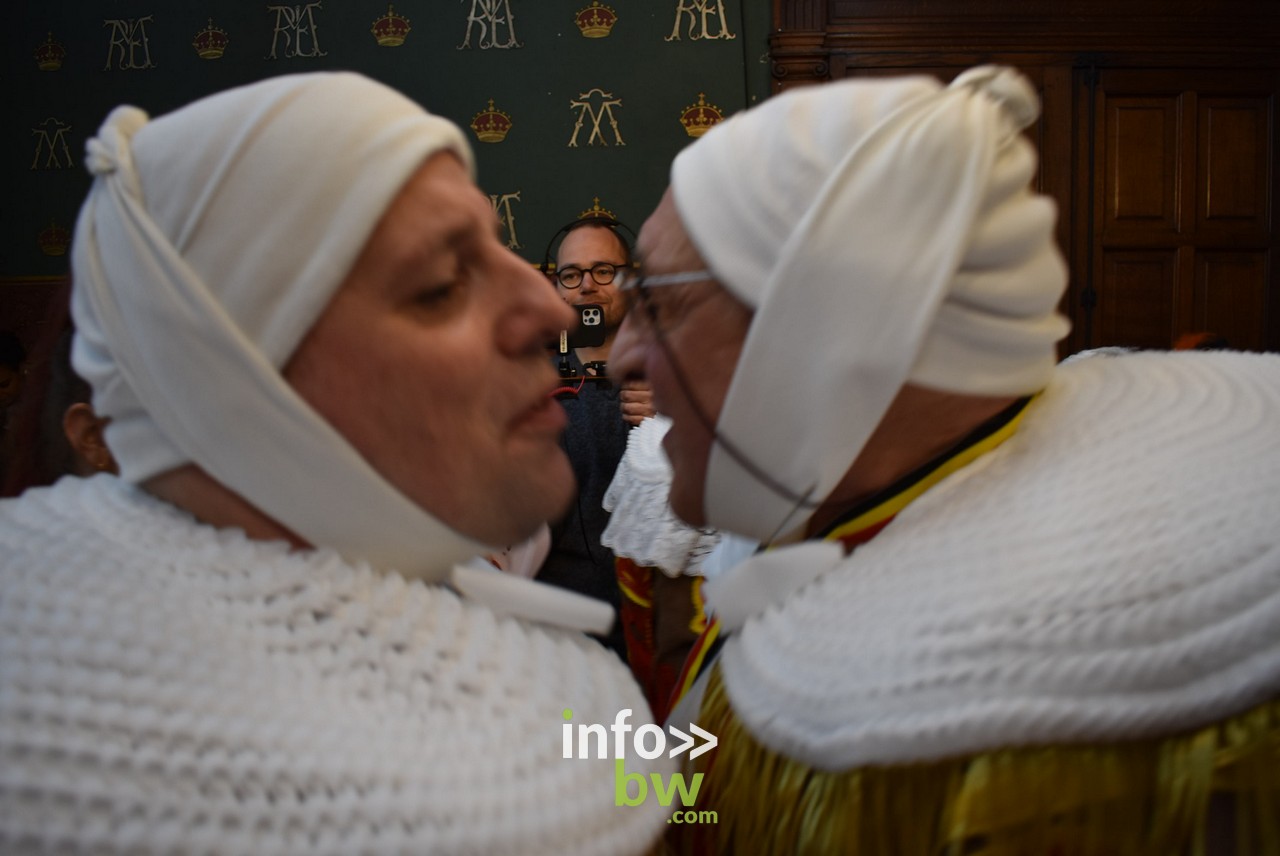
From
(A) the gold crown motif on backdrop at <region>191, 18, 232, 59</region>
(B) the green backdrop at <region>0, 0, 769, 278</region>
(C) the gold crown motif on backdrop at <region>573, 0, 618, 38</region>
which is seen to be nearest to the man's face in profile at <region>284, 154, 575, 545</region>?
(B) the green backdrop at <region>0, 0, 769, 278</region>

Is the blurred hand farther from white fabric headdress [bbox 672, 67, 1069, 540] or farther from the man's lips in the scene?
the man's lips

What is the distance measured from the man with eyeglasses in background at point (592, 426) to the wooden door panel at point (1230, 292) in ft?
13.6

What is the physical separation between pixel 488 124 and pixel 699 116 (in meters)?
1.11

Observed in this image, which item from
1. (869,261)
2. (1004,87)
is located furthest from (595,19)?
(869,261)

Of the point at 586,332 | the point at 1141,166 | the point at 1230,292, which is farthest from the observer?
the point at 1230,292

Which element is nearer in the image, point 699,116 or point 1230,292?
point 699,116

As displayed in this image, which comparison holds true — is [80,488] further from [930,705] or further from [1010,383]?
[1010,383]

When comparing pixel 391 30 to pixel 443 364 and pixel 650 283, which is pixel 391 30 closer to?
pixel 650 283

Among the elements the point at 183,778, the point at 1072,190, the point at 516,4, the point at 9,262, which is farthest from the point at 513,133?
the point at 183,778

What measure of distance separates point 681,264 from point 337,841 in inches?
32.3

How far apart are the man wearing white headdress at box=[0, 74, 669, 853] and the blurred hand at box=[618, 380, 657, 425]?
1238 mm

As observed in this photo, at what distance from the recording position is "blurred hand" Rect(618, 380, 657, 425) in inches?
87.9

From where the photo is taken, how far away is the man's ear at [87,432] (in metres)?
1.04

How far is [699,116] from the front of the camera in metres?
4.76
